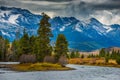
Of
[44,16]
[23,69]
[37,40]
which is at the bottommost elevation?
[23,69]

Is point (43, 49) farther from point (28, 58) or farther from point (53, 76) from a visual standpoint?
point (53, 76)

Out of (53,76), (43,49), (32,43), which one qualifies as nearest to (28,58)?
(43,49)

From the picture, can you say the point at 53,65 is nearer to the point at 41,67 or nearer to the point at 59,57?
the point at 41,67

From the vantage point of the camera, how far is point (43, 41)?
15625 centimetres

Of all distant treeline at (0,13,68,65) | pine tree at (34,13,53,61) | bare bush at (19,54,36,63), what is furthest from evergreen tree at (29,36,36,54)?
bare bush at (19,54,36,63)

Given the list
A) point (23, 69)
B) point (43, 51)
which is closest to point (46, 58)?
point (43, 51)

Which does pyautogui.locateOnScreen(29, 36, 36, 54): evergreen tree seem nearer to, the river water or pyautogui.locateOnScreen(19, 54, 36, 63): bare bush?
pyautogui.locateOnScreen(19, 54, 36, 63): bare bush

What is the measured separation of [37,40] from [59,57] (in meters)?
12.9

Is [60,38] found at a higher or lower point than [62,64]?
higher

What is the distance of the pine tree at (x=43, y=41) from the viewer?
508ft

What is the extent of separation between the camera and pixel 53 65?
14312 cm

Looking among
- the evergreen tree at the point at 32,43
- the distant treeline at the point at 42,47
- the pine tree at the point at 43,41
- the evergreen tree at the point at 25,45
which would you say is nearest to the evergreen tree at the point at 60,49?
the distant treeline at the point at 42,47

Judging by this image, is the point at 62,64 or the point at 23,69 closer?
the point at 23,69

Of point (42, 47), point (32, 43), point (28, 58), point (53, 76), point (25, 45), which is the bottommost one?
point (53, 76)
